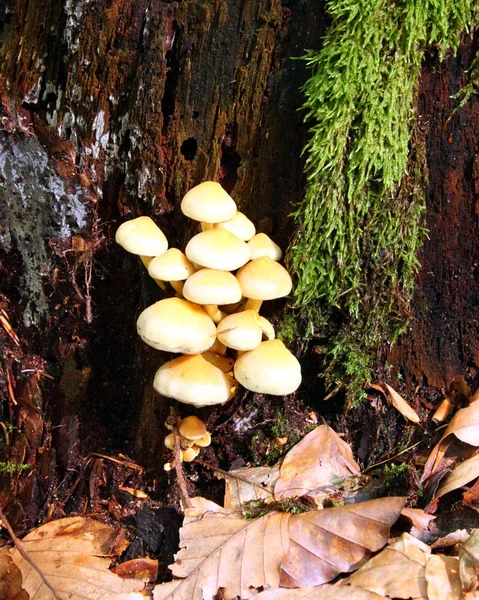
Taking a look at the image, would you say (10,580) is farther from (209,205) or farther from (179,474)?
(209,205)

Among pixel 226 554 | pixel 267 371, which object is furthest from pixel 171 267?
pixel 226 554

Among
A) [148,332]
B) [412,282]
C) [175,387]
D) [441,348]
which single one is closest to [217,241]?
[148,332]

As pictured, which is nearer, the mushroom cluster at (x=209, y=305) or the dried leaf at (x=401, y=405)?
the mushroom cluster at (x=209, y=305)

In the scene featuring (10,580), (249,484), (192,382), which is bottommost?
(10,580)

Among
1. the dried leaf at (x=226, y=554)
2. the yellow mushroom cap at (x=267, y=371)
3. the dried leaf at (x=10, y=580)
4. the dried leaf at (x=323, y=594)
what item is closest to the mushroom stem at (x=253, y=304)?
the yellow mushroom cap at (x=267, y=371)

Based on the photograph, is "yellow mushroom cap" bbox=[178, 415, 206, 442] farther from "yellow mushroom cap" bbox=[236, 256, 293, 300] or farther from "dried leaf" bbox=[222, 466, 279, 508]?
"yellow mushroom cap" bbox=[236, 256, 293, 300]

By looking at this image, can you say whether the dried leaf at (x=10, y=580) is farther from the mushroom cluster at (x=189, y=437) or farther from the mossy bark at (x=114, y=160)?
the mushroom cluster at (x=189, y=437)

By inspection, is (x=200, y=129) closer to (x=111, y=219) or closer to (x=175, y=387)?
(x=111, y=219)

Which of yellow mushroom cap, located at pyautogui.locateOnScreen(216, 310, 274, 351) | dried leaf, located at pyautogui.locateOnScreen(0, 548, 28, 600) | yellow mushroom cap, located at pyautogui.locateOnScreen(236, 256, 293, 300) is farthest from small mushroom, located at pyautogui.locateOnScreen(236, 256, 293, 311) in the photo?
dried leaf, located at pyautogui.locateOnScreen(0, 548, 28, 600)
